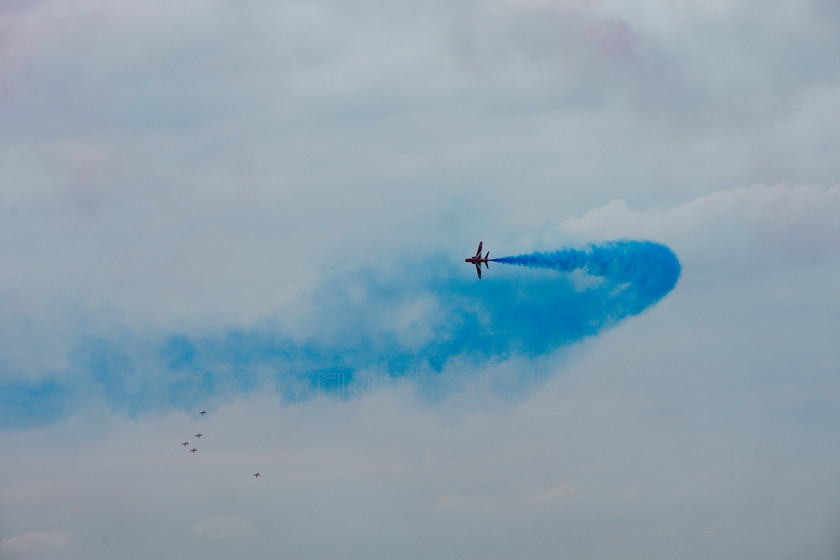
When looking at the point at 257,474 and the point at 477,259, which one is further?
the point at 257,474

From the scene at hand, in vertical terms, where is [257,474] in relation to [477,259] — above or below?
below

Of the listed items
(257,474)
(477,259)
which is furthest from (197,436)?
(477,259)

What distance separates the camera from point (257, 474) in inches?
4569

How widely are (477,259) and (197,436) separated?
164ft

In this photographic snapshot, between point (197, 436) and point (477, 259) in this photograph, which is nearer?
point (477, 259)

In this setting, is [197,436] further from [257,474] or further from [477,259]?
[477,259]

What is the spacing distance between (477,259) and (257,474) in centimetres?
4730

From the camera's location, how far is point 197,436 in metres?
115

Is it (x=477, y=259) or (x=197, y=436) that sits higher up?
(x=477, y=259)

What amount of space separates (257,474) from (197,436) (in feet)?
34.0
